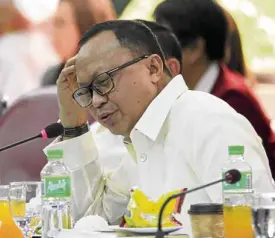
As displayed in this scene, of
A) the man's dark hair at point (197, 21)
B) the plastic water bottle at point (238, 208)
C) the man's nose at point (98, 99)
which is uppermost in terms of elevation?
the man's dark hair at point (197, 21)

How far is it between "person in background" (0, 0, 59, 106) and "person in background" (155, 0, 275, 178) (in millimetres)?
1161

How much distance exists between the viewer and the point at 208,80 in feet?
12.1

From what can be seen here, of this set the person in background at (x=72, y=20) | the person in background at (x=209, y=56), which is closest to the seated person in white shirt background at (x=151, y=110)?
the person in background at (x=209, y=56)

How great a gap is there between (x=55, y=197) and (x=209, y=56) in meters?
1.94

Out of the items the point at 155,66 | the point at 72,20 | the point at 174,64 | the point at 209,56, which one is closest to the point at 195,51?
the point at 209,56

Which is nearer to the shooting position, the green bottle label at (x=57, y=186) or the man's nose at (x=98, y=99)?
the green bottle label at (x=57, y=186)

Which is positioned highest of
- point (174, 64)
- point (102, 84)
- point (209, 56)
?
point (209, 56)

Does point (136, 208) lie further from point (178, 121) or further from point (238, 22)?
point (238, 22)

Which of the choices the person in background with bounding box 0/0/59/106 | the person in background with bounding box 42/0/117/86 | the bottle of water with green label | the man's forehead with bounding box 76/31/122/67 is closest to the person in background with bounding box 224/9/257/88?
the person in background with bounding box 42/0/117/86

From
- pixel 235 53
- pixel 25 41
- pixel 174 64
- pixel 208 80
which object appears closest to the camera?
pixel 174 64

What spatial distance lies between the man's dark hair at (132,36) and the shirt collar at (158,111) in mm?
90

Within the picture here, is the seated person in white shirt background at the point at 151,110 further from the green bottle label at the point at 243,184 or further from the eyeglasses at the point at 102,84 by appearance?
the green bottle label at the point at 243,184

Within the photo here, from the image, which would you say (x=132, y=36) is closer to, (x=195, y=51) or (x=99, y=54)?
(x=99, y=54)

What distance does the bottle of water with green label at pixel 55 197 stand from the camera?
1.92 m
